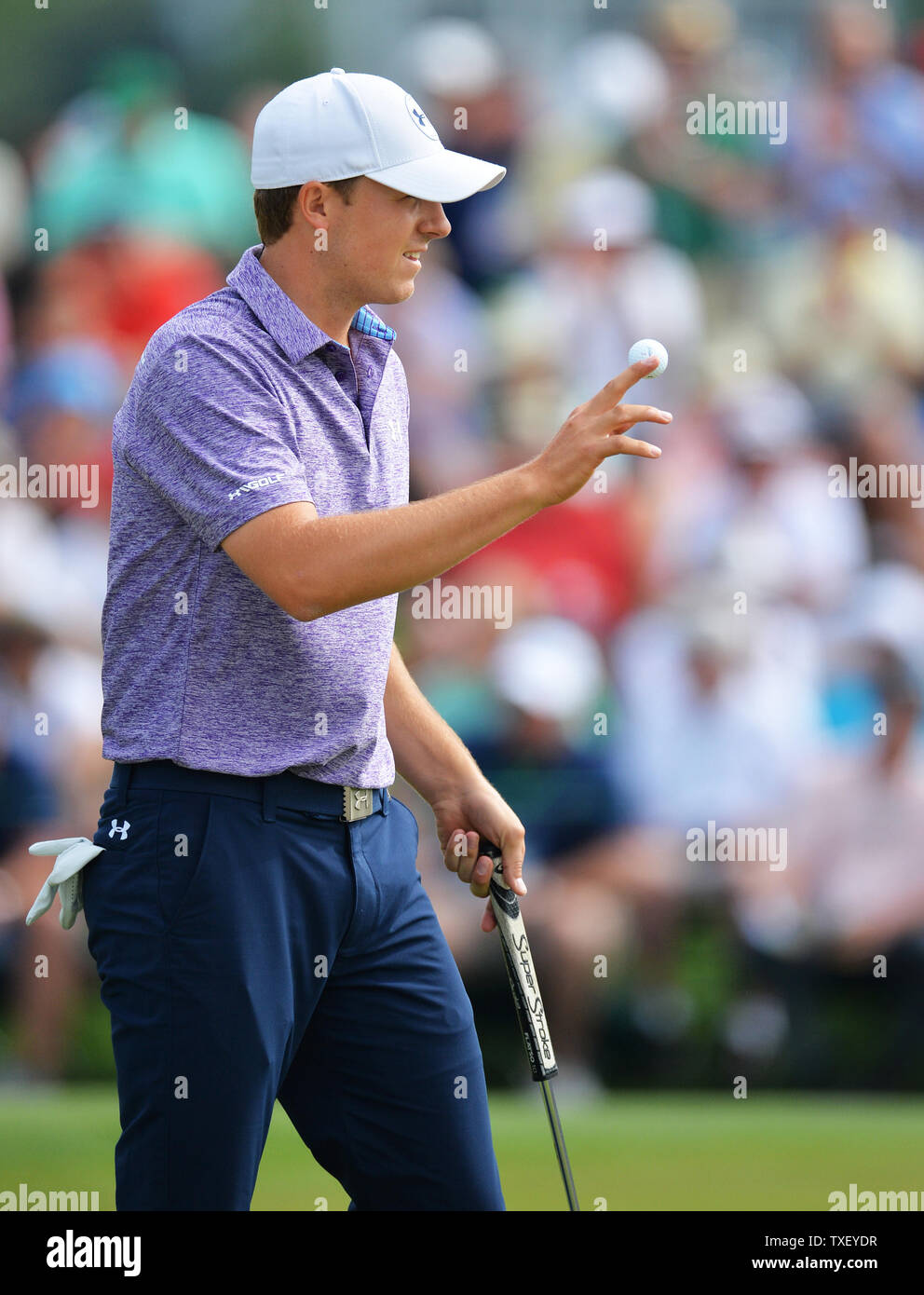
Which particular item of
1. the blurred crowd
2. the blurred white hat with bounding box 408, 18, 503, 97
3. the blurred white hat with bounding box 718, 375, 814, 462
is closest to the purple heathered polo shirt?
the blurred crowd

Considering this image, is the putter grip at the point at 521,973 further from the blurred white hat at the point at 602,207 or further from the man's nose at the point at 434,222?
the blurred white hat at the point at 602,207

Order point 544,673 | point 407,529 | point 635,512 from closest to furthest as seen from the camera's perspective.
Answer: point 407,529, point 544,673, point 635,512

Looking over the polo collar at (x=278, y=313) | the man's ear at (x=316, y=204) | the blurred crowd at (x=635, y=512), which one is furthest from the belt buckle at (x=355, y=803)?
the blurred crowd at (x=635, y=512)

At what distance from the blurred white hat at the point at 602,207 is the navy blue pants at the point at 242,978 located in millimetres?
3437

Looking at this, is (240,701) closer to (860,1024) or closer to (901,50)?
(860,1024)

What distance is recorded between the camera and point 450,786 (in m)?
2.67

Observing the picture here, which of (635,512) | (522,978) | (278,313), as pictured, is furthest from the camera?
(635,512)

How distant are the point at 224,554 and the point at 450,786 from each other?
62cm

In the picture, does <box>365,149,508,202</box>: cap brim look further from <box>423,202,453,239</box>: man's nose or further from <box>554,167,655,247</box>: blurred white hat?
<box>554,167,655,247</box>: blurred white hat

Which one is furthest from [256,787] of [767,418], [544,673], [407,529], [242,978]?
[767,418]

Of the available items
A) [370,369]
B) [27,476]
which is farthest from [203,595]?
[27,476]

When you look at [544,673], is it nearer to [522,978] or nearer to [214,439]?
[522,978]

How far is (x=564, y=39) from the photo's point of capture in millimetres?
5457
